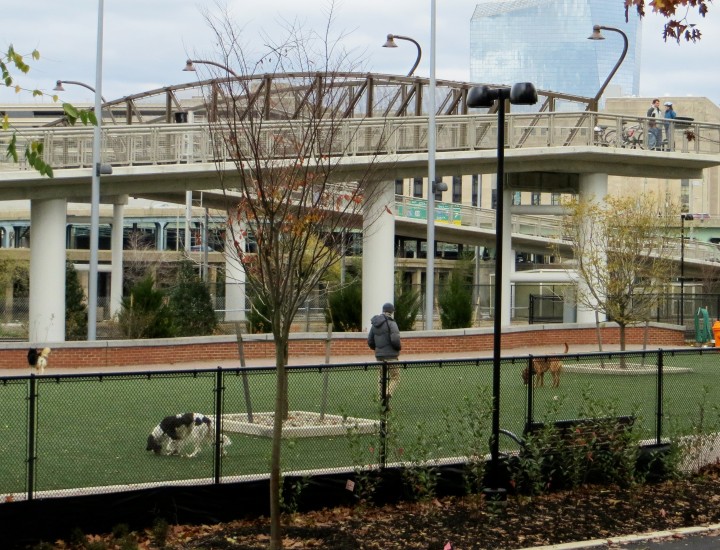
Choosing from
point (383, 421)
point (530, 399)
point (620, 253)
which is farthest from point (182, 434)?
point (620, 253)

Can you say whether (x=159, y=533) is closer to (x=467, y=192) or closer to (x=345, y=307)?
(x=345, y=307)

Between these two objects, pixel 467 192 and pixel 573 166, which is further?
pixel 467 192

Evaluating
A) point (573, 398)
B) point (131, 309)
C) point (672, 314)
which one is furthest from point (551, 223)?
point (573, 398)

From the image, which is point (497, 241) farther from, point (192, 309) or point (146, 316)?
point (192, 309)

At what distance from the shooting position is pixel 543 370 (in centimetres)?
1458

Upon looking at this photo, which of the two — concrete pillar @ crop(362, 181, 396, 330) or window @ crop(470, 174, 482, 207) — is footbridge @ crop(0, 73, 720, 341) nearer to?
concrete pillar @ crop(362, 181, 396, 330)

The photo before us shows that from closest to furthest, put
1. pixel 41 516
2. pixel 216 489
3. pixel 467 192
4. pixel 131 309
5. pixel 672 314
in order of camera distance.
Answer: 1. pixel 41 516
2. pixel 216 489
3. pixel 131 309
4. pixel 672 314
5. pixel 467 192

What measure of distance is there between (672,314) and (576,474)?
4565 centimetres

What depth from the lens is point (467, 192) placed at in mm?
126438

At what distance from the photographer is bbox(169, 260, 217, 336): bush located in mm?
38719

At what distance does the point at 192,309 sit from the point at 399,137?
8975 mm

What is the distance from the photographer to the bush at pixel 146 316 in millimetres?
35344

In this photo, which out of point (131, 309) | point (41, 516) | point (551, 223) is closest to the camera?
point (41, 516)

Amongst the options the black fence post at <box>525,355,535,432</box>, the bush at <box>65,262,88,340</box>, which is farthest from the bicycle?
the black fence post at <box>525,355,535,432</box>
